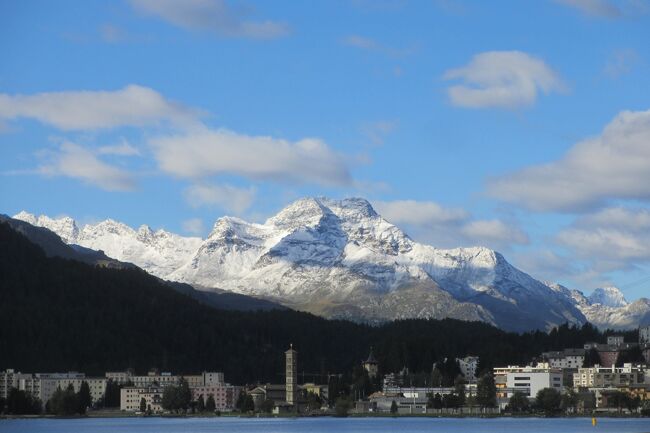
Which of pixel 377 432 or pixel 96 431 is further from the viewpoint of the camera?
pixel 96 431

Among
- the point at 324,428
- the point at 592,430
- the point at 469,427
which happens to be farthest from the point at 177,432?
the point at 592,430

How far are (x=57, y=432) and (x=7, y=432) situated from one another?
20.4ft

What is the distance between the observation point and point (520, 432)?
15800cm

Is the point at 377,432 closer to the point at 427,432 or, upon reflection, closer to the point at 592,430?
the point at 427,432

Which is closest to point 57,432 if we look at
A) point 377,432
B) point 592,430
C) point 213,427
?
point 213,427

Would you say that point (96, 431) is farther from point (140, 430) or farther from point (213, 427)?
point (213, 427)

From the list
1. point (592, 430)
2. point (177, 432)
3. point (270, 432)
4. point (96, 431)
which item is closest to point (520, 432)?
point (592, 430)

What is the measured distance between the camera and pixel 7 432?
175625mm

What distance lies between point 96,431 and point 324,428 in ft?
94.0

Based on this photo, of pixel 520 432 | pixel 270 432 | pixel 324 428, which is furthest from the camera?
pixel 324 428

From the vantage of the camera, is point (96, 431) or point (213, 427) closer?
point (96, 431)

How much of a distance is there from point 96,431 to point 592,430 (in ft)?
202

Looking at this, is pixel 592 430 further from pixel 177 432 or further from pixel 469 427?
pixel 177 432

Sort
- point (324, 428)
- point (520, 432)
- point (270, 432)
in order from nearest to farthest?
1. point (520, 432)
2. point (270, 432)
3. point (324, 428)
